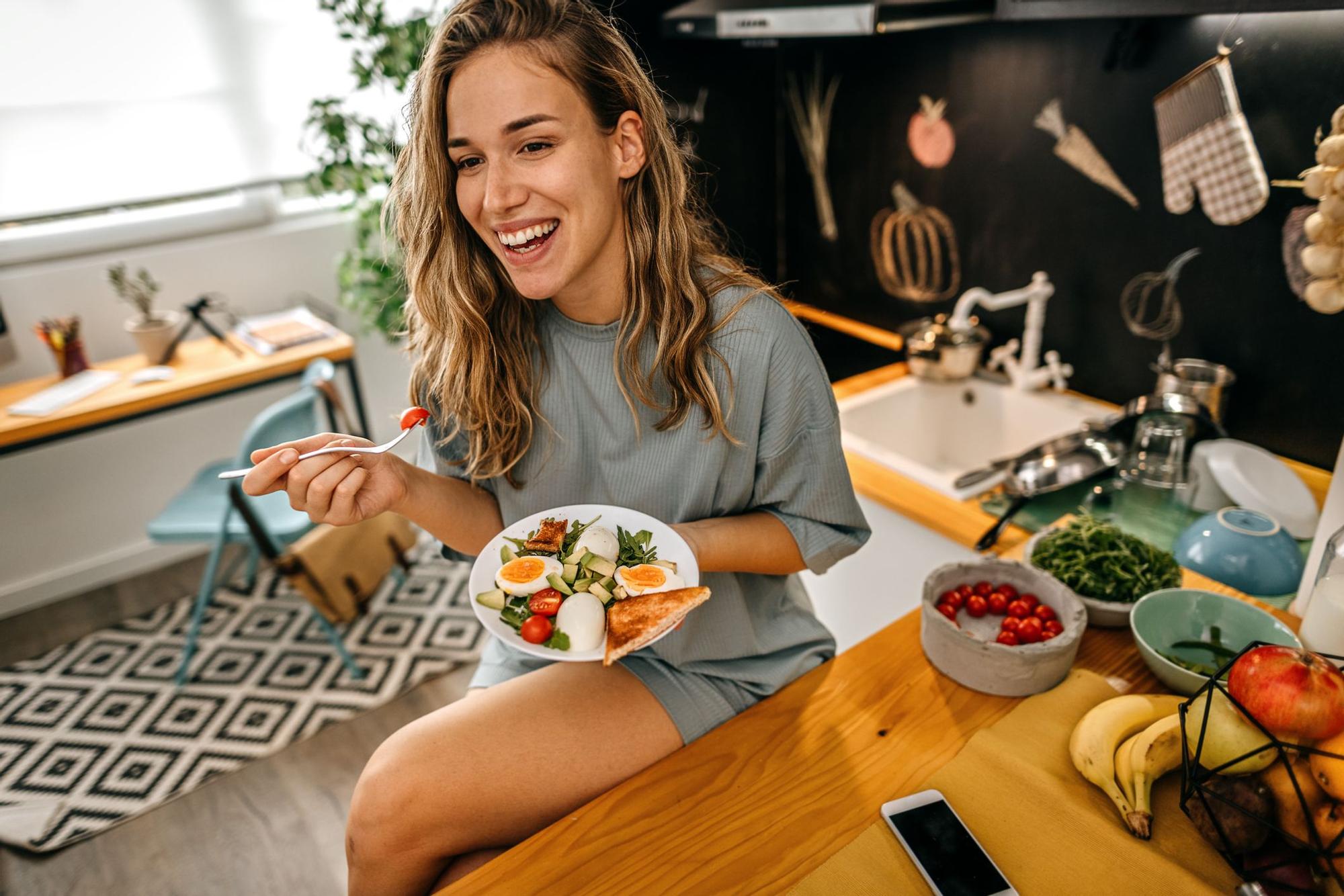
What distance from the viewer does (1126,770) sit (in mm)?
845

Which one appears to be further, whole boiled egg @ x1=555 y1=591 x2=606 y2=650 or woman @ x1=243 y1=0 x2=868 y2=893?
woman @ x1=243 y1=0 x2=868 y2=893

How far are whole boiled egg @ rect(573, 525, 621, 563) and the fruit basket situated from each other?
0.59 meters

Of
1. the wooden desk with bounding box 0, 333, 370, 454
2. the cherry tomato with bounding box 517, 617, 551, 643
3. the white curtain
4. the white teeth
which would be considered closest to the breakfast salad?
the cherry tomato with bounding box 517, 617, 551, 643

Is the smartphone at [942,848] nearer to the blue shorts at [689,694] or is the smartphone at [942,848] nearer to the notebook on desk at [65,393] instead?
the blue shorts at [689,694]

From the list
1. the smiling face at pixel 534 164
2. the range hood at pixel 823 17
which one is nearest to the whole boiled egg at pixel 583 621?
the smiling face at pixel 534 164

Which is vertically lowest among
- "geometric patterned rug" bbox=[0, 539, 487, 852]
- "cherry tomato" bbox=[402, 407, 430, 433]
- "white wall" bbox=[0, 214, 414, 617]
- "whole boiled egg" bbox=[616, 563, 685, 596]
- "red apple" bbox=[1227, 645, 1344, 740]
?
"geometric patterned rug" bbox=[0, 539, 487, 852]

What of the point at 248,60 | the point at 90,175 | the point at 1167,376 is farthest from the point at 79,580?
the point at 1167,376

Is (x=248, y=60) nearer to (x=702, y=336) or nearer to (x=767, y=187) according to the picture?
(x=767, y=187)

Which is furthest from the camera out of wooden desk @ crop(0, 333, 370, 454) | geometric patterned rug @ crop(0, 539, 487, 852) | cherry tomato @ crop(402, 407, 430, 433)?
wooden desk @ crop(0, 333, 370, 454)

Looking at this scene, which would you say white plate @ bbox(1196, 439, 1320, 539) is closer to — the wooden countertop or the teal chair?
the wooden countertop

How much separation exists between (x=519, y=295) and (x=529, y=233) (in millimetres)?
174

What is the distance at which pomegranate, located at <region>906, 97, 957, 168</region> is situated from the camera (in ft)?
7.12

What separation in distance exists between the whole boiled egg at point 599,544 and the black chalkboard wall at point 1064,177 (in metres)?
1.47

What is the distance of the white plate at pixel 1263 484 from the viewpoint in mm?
1424
